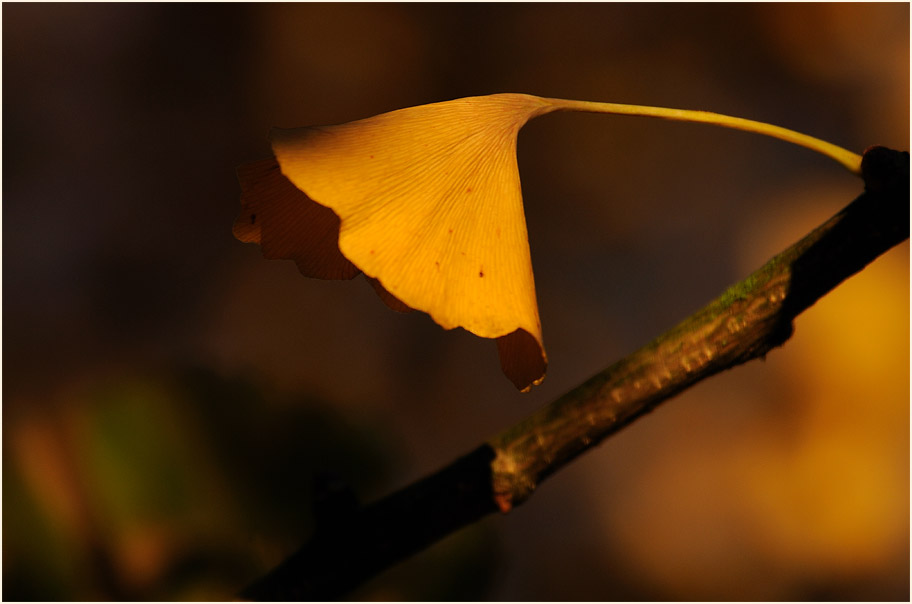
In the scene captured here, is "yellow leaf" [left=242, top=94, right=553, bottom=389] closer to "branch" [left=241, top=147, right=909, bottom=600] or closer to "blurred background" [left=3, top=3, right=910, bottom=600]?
"branch" [left=241, top=147, right=909, bottom=600]

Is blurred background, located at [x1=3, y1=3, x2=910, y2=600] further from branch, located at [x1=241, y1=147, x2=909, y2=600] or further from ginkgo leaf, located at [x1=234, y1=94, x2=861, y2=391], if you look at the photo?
ginkgo leaf, located at [x1=234, y1=94, x2=861, y2=391]

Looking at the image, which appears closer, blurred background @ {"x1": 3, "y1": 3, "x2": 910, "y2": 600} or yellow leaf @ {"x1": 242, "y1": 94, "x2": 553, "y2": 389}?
yellow leaf @ {"x1": 242, "y1": 94, "x2": 553, "y2": 389}

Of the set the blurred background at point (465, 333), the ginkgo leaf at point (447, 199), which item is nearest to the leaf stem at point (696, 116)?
the ginkgo leaf at point (447, 199)

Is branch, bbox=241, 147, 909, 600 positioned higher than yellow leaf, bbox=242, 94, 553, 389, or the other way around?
yellow leaf, bbox=242, 94, 553, 389

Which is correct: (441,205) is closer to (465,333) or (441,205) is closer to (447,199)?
(447,199)

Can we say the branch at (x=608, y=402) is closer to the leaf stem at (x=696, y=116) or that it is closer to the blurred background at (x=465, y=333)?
the leaf stem at (x=696, y=116)

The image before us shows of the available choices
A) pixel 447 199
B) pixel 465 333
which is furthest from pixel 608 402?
pixel 465 333

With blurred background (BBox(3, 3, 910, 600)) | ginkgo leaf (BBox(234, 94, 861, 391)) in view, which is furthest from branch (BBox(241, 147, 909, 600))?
blurred background (BBox(3, 3, 910, 600))
